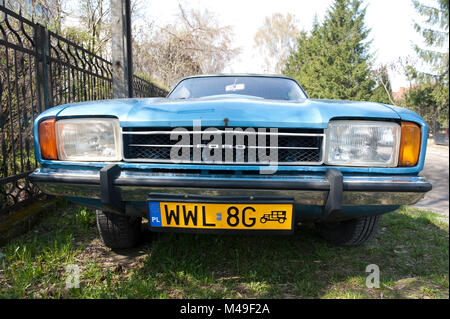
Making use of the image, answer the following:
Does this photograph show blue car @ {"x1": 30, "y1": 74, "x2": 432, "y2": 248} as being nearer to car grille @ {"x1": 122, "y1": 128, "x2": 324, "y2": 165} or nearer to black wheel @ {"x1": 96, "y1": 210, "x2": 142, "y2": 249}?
car grille @ {"x1": 122, "y1": 128, "x2": 324, "y2": 165}

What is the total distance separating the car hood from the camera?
4.88ft

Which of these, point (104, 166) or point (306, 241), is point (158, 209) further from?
point (306, 241)

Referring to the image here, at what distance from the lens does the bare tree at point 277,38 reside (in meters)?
34.3

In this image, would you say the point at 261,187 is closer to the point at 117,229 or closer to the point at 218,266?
the point at 218,266

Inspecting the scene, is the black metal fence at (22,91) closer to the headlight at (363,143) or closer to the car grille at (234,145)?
the car grille at (234,145)

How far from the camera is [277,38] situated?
1384 inches

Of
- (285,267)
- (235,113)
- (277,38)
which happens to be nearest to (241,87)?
(235,113)

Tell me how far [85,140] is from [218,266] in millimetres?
1203

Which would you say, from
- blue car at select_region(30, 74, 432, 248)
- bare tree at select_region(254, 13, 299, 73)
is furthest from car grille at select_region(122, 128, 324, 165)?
bare tree at select_region(254, 13, 299, 73)

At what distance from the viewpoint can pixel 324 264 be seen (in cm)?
204

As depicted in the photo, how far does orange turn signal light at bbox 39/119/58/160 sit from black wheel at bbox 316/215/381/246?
203cm

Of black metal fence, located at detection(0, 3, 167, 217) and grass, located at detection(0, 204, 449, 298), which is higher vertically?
black metal fence, located at detection(0, 3, 167, 217)

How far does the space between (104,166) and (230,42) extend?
55.2 ft

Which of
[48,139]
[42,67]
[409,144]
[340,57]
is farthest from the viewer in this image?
[340,57]
